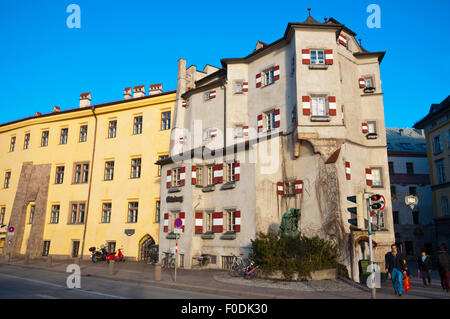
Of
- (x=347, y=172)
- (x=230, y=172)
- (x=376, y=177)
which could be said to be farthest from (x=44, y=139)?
(x=376, y=177)

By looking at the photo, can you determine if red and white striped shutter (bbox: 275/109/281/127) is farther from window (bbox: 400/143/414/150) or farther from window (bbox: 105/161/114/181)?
window (bbox: 400/143/414/150)

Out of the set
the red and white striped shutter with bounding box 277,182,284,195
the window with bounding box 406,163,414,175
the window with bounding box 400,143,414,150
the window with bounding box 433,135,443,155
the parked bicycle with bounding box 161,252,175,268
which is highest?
the window with bounding box 400,143,414,150

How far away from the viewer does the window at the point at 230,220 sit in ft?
Answer: 73.5

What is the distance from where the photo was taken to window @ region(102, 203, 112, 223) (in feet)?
103

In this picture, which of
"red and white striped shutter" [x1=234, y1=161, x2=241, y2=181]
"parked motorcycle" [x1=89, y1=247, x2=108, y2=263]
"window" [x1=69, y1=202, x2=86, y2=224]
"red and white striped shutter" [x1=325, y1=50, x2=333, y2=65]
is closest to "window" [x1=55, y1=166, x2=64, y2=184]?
"window" [x1=69, y1=202, x2=86, y2=224]

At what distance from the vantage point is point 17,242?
3400 centimetres

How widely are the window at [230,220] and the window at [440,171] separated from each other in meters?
23.7

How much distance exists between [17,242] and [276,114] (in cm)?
2679

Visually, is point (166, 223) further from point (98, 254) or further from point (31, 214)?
point (31, 214)

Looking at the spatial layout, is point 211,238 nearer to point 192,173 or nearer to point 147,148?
point 192,173

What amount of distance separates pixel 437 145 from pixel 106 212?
31.6 meters

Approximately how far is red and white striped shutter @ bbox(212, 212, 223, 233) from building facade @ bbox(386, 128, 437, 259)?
85.6 feet

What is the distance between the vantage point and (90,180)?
32.9m
